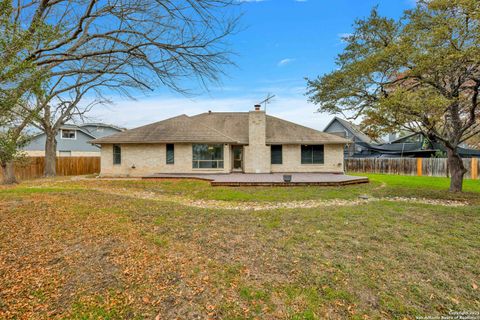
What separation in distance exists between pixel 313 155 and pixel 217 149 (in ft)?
22.9

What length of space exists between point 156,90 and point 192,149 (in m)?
9.00

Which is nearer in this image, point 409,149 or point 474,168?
point 474,168

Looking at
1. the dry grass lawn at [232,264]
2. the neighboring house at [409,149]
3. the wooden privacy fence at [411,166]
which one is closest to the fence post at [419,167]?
the wooden privacy fence at [411,166]

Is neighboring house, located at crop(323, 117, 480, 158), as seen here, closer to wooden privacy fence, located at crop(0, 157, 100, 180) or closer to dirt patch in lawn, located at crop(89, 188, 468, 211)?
dirt patch in lawn, located at crop(89, 188, 468, 211)

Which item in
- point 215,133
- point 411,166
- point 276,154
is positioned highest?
point 215,133

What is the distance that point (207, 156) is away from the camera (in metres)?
16.4

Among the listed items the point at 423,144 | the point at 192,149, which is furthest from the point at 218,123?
the point at 423,144

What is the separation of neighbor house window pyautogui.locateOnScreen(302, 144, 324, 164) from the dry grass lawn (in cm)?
1052


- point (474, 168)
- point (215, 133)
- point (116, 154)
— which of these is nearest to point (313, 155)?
point (215, 133)

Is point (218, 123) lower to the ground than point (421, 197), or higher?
higher

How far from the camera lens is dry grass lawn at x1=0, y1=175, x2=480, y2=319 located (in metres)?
2.89

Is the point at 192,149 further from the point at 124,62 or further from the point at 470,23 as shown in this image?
the point at 470,23

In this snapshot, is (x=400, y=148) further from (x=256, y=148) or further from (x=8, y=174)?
(x=8, y=174)

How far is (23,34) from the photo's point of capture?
445cm
